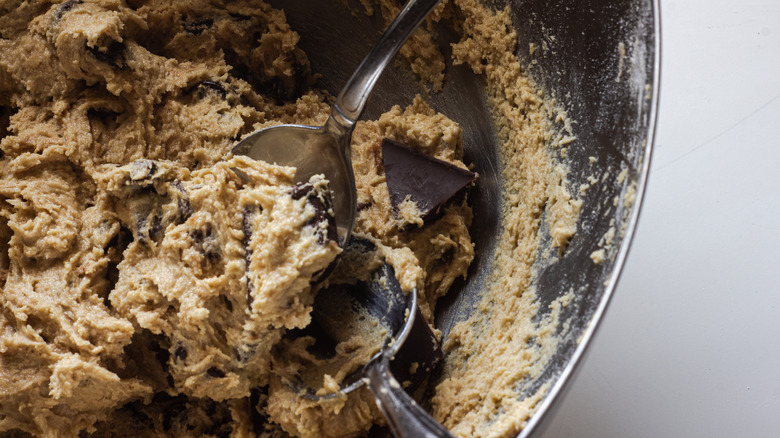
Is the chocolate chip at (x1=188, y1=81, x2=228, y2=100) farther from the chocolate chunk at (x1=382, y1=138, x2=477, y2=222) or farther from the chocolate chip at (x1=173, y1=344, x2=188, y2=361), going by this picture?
the chocolate chip at (x1=173, y1=344, x2=188, y2=361)

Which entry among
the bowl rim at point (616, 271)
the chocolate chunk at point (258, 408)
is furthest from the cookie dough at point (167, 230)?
the bowl rim at point (616, 271)

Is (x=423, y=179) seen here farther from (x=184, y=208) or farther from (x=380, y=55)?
(x=184, y=208)

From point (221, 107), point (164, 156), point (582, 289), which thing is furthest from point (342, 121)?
point (582, 289)

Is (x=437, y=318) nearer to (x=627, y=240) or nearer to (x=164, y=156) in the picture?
(x=627, y=240)

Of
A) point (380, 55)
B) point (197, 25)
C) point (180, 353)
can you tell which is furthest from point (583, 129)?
point (197, 25)

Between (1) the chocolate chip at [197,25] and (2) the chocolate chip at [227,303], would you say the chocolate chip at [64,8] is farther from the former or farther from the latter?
(2) the chocolate chip at [227,303]
